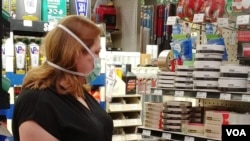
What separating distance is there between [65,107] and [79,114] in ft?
0.24

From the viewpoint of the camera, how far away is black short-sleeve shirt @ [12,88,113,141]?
5.93 ft

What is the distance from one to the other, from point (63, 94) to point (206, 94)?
4.68 ft

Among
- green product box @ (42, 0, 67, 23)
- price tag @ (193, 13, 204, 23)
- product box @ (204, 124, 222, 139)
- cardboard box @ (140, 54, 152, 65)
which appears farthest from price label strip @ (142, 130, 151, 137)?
cardboard box @ (140, 54, 152, 65)

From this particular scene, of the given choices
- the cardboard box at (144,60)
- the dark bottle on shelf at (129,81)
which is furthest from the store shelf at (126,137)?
the cardboard box at (144,60)

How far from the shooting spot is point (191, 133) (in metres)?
A: 3.21

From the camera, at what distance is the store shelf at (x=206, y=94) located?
2806 mm

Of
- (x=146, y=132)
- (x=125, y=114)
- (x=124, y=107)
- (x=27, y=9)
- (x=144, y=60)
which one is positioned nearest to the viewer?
→ (x=146, y=132)

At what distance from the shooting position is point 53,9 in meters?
4.06

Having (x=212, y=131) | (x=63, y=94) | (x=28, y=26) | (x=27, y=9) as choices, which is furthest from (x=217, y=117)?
(x=27, y=9)

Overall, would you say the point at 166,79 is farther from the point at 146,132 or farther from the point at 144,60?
the point at 144,60

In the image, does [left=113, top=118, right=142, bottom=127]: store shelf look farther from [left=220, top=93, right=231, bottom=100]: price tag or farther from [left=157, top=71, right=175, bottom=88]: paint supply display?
[left=220, top=93, right=231, bottom=100]: price tag

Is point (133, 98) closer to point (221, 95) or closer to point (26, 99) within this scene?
point (221, 95)

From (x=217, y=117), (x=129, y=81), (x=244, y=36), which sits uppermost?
(x=244, y=36)

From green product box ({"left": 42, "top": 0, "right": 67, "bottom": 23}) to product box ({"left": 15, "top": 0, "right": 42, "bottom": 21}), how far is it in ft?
0.24
